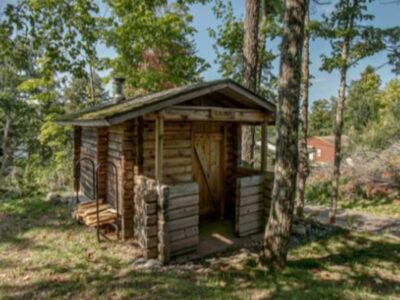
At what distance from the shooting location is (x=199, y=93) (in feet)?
19.6

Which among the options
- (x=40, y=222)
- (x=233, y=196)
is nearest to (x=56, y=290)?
(x=40, y=222)

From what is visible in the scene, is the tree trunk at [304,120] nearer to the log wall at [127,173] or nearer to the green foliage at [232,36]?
the green foliage at [232,36]

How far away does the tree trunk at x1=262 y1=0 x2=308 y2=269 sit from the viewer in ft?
15.0

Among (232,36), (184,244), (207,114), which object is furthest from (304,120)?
(232,36)

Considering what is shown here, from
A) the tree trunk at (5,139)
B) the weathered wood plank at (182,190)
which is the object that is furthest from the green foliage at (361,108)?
the weathered wood plank at (182,190)

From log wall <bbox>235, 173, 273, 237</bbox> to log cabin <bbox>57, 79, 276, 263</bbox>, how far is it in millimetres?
21

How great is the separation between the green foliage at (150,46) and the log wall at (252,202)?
7089 millimetres

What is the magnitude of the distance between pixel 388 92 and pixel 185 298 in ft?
116

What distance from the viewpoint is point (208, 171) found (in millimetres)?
7566

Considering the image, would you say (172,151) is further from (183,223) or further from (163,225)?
(163,225)

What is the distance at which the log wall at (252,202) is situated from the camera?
21.8 feet

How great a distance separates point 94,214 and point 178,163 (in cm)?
200

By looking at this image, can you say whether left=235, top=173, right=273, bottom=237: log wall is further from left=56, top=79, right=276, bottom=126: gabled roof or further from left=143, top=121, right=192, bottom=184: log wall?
left=56, top=79, right=276, bottom=126: gabled roof

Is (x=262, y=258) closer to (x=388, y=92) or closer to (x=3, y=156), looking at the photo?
(x=3, y=156)
